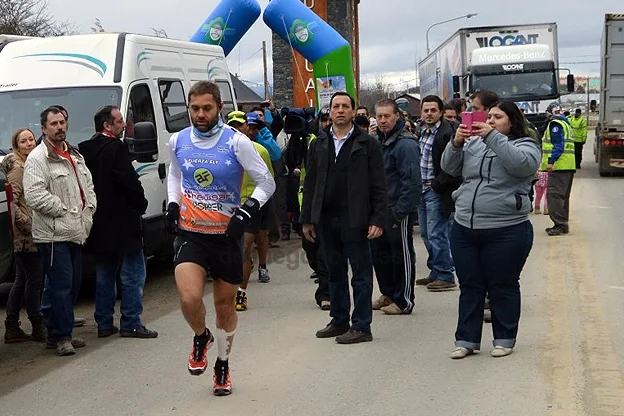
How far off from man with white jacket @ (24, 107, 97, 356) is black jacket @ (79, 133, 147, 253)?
0.43 metres

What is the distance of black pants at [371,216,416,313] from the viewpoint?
9867 millimetres

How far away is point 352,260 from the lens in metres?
8.68

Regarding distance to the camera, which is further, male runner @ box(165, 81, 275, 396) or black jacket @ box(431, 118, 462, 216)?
black jacket @ box(431, 118, 462, 216)

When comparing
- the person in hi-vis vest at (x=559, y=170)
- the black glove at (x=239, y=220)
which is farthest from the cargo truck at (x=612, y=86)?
the black glove at (x=239, y=220)

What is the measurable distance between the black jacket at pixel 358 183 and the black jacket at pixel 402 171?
116 centimetres

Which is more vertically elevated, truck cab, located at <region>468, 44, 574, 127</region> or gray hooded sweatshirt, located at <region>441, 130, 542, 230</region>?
truck cab, located at <region>468, 44, 574, 127</region>

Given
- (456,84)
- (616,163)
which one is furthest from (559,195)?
(456,84)

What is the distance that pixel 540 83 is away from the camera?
88.3 feet

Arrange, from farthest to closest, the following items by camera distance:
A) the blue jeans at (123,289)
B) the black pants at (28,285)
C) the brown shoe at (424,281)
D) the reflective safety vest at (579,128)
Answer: the reflective safety vest at (579,128) → the brown shoe at (424,281) → the blue jeans at (123,289) → the black pants at (28,285)

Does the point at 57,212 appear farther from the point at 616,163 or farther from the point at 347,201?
the point at 616,163

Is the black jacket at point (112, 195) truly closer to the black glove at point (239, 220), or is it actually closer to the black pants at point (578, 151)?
the black glove at point (239, 220)

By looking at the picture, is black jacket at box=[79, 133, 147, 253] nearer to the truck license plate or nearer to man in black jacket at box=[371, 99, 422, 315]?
man in black jacket at box=[371, 99, 422, 315]

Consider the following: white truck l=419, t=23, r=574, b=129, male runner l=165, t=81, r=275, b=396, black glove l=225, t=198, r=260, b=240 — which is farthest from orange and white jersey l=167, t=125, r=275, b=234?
white truck l=419, t=23, r=574, b=129

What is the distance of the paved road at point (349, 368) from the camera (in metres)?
6.80
